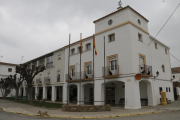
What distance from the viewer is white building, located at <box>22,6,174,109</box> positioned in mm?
15484

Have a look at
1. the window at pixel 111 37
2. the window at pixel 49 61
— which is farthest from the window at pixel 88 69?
the window at pixel 49 61

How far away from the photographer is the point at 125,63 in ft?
51.7

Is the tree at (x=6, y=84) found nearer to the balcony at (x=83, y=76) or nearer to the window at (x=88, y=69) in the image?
the balcony at (x=83, y=76)

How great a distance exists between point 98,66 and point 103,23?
5.15 meters

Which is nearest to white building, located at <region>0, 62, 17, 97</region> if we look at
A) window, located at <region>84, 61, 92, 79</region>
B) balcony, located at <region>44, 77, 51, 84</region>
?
balcony, located at <region>44, 77, 51, 84</region>

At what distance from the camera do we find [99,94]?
1772 centimetres

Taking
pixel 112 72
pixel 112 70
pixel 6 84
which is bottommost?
pixel 6 84

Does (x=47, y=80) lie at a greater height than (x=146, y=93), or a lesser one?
greater

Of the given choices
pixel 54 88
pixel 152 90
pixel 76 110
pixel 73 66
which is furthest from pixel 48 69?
pixel 152 90

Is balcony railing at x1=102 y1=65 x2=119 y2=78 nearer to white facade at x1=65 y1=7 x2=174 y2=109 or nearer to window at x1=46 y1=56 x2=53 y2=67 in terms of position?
white facade at x1=65 y1=7 x2=174 y2=109

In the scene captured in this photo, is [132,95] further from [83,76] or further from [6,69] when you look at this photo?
[6,69]

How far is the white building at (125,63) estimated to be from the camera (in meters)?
15.5

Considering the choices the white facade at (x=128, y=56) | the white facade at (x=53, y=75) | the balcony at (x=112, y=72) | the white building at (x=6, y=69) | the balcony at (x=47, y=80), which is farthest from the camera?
the white building at (x=6, y=69)

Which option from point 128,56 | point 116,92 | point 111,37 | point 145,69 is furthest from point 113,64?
point 116,92
